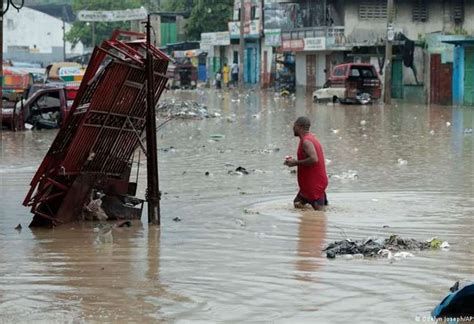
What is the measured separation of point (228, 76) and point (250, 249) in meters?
62.7

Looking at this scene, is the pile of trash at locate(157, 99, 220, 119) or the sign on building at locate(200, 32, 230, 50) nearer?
the pile of trash at locate(157, 99, 220, 119)

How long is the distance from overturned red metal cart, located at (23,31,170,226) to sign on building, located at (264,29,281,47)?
5306cm

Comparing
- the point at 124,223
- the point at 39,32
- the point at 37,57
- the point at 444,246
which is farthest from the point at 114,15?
the point at 39,32

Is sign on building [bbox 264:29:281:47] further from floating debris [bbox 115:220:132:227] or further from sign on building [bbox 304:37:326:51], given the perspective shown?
floating debris [bbox 115:220:132:227]

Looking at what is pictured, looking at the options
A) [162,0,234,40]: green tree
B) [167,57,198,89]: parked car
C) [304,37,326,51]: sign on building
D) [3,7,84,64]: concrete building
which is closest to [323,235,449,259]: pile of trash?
[304,37,326,51]: sign on building

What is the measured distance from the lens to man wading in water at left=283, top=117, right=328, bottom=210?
1230cm

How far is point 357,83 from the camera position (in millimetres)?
42188

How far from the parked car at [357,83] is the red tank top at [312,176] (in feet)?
96.8

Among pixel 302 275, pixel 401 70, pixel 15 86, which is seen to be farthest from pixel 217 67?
pixel 302 275

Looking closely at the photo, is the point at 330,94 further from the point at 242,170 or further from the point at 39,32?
the point at 39,32

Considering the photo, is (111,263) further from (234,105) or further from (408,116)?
(234,105)

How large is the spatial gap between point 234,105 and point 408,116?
1109cm

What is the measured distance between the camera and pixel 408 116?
33.6 metres

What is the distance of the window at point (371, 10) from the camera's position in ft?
175
